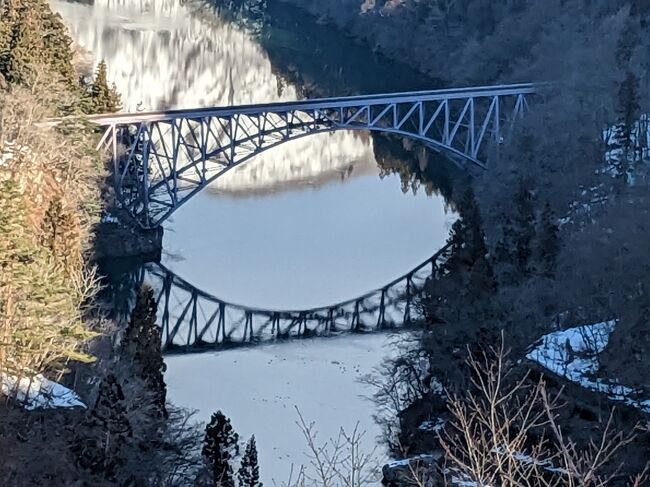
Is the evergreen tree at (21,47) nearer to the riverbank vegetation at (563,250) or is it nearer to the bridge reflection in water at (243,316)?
the bridge reflection in water at (243,316)

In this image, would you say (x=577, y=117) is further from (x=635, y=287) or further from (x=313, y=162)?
(x=635, y=287)

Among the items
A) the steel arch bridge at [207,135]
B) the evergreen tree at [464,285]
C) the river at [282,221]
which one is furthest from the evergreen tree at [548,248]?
the steel arch bridge at [207,135]

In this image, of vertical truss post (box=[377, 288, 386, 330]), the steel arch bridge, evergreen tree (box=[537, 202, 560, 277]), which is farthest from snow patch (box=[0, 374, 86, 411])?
the steel arch bridge

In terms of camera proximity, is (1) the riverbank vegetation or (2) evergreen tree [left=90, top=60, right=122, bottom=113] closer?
(1) the riverbank vegetation

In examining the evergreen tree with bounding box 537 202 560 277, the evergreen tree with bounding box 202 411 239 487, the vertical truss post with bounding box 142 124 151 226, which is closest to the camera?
the evergreen tree with bounding box 202 411 239 487

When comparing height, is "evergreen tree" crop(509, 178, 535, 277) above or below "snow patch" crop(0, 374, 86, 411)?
above

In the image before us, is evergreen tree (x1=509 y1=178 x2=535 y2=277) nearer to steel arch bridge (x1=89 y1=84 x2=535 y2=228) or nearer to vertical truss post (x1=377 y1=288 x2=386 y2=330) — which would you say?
vertical truss post (x1=377 y1=288 x2=386 y2=330)

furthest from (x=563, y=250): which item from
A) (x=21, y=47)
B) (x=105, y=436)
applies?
(x=21, y=47)

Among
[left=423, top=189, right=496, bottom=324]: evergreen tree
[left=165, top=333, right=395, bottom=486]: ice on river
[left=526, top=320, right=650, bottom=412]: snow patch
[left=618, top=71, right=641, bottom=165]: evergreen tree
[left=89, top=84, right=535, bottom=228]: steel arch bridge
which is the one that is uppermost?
[left=618, top=71, right=641, bottom=165]: evergreen tree

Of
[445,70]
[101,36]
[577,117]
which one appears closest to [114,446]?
[577,117]
